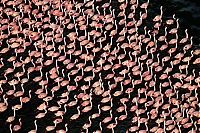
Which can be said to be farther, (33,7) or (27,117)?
(33,7)

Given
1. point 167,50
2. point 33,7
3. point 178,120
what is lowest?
point 178,120

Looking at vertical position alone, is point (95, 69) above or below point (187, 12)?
below

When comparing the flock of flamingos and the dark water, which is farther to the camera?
the dark water

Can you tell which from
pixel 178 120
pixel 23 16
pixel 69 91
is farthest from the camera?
pixel 23 16

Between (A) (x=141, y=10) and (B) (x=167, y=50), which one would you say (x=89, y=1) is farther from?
(B) (x=167, y=50)

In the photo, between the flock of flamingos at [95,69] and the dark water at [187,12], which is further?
the dark water at [187,12]

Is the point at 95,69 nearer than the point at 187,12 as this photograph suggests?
Yes

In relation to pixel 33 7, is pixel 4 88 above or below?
below

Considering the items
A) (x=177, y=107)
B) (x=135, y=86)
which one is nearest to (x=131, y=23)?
(x=135, y=86)
